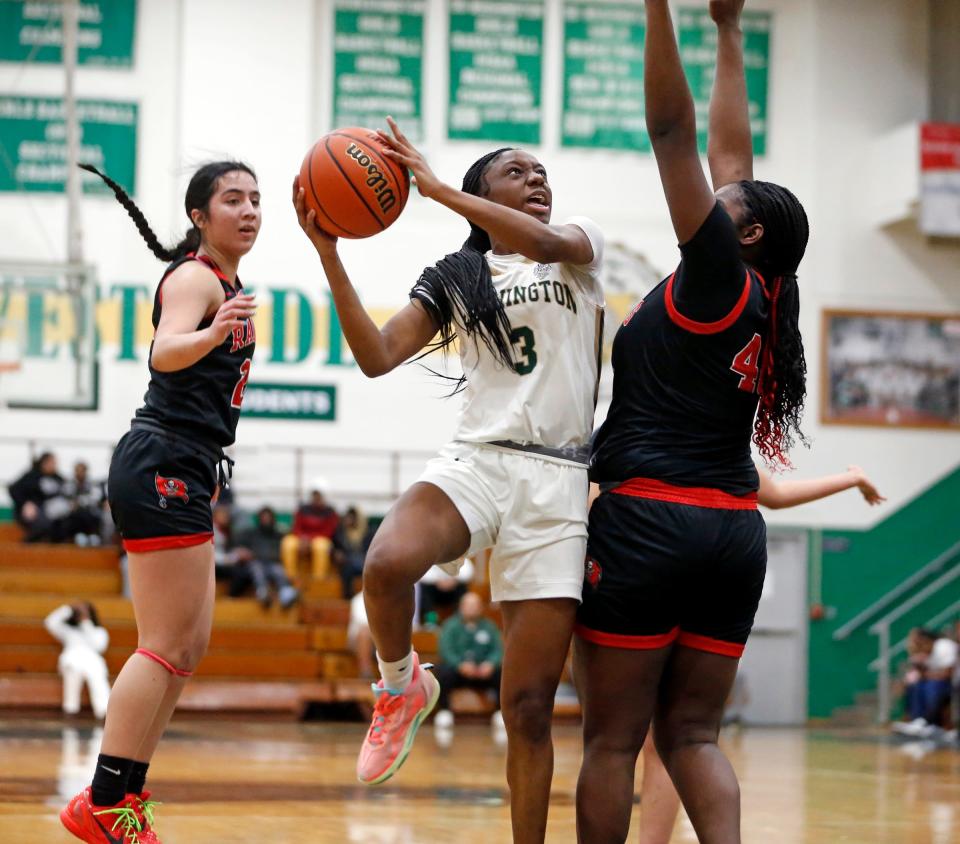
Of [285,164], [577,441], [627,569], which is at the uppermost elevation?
[285,164]

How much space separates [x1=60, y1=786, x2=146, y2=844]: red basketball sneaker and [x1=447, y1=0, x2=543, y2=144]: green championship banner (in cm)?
1466

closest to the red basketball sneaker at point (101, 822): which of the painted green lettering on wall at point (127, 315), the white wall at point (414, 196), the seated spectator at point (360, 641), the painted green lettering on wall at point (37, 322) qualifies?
the painted green lettering on wall at point (37, 322)

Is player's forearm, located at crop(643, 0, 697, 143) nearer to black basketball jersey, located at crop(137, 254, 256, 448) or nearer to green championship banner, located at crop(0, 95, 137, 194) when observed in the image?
black basketball jersey, located at crop(137, 254, 256, 448)

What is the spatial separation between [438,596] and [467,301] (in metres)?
12.0

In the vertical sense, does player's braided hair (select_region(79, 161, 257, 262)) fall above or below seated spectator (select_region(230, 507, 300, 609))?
above

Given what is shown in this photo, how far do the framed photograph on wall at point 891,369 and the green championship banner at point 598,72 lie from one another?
375 centimetres

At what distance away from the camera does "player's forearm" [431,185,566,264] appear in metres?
3.76

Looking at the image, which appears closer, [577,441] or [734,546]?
[734,546]

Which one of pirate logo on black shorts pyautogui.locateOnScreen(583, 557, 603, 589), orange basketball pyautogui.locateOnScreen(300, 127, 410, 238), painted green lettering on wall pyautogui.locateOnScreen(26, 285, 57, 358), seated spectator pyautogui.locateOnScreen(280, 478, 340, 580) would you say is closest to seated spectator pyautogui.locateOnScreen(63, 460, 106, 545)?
seated spectator pyautogui.locateOnScreen(280, 478, 340, 580)

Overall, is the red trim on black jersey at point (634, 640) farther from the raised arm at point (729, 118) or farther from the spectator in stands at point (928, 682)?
the spectator in stands at point (928, 682)

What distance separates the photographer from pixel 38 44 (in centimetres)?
1731

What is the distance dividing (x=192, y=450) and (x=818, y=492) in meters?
2.34

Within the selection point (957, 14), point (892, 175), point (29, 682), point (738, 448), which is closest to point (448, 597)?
point (29, 682)

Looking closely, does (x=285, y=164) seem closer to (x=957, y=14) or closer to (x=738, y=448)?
(x=957, y=14)
